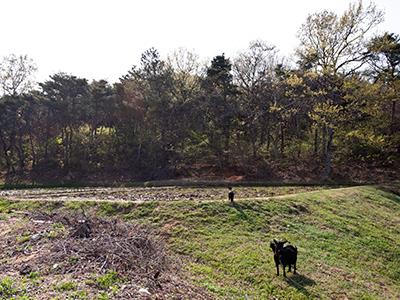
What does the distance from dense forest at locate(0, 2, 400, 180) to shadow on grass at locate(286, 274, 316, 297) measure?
20.6m

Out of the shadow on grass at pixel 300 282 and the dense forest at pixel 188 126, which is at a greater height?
the dense forest at pixel 188 126

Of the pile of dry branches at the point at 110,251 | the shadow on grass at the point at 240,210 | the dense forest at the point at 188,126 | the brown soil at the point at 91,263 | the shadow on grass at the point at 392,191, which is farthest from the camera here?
the dense forest at the point at 188,126

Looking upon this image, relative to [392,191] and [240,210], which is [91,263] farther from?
[392,191]

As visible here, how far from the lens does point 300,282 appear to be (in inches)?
384

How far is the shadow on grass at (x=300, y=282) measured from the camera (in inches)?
367

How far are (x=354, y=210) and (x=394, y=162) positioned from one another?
18821mm

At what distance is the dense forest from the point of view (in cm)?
3247

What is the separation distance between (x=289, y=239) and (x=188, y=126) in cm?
2327

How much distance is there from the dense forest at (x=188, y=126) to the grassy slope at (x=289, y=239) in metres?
13.8

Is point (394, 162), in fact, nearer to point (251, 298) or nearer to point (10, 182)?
point (251, 298)

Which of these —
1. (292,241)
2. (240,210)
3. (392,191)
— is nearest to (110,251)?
(292,241)

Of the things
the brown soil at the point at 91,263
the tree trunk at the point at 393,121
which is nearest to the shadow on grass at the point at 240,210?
the brown soil at the point at 91,263

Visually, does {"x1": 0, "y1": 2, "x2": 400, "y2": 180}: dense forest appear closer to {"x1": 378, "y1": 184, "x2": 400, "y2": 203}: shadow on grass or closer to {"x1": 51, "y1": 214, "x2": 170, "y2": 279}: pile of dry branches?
{"x1": 378, "y1": 184, "x2": 400, "y2": 203}: shadow on grass

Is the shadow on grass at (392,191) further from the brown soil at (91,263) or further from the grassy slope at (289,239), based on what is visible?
the brown soil at (91,263)
